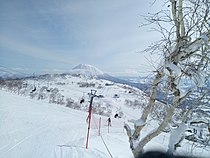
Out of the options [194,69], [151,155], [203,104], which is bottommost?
[151,155]

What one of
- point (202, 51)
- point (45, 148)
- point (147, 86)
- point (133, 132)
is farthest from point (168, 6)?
point (45, 148)

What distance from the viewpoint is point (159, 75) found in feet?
14.0

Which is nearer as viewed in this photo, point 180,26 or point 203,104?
point 180,26

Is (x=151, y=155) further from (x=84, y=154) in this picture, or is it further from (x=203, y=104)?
(x=84, y=154)

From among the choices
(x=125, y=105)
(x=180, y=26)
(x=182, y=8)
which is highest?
(x=182, y=8)

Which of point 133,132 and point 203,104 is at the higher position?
point 203,104

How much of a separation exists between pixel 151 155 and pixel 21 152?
9569 mm

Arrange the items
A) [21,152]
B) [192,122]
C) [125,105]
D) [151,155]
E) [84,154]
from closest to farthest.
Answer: [151,155]
[192,122]
[21,152]
[84,154]
[125,105]

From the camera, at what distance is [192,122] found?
4.27 m

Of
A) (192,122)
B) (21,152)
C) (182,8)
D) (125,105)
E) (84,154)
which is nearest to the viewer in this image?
(182,8)

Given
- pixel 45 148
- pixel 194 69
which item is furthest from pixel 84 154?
pixel 194 69

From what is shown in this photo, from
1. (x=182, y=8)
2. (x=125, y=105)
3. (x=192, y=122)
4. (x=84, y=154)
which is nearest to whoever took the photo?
(x=182, y=8)

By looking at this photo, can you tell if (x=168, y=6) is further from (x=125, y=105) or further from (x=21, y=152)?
(x=125, y=105)

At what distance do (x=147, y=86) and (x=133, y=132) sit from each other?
105cm
